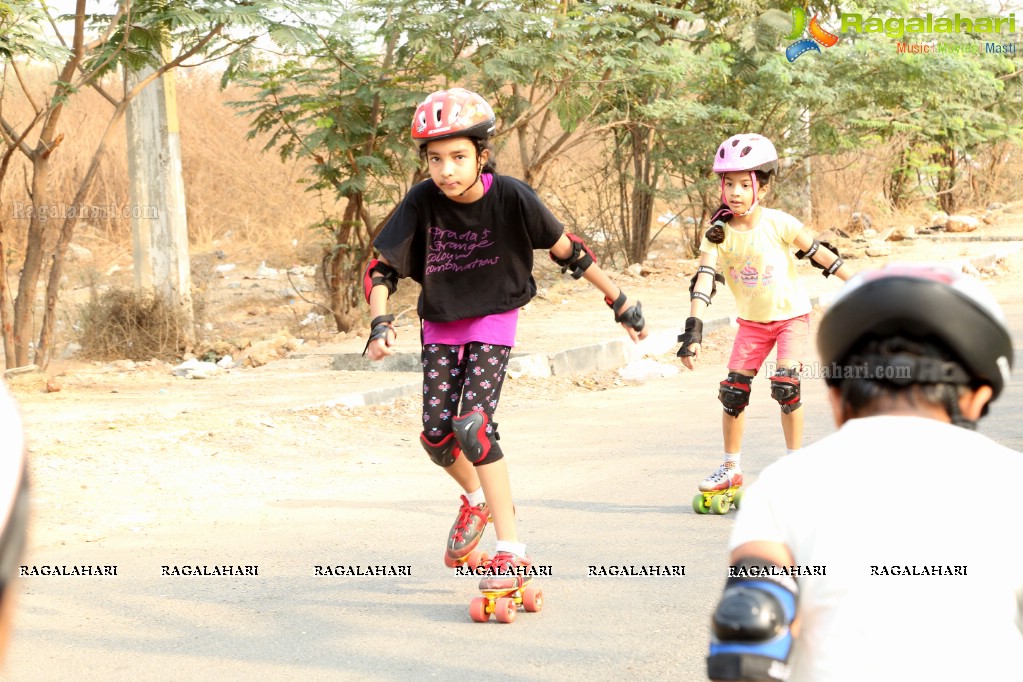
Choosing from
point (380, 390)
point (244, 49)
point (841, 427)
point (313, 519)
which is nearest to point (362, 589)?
point (313, 519)

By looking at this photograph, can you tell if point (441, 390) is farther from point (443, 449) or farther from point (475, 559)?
point (475, 559)

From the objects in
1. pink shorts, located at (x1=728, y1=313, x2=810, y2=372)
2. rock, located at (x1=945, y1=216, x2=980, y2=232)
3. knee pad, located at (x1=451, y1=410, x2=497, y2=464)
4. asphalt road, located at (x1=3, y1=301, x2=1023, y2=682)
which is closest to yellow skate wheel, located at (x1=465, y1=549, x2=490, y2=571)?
asphalt road, located at (x1=3, y1=301, x2=1023, y2=682)

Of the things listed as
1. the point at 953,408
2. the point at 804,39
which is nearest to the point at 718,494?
the point at 953,408

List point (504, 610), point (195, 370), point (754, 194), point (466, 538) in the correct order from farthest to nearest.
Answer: point (195, 370) < point (754, 194) < point (466, 538) < point (504, 610)

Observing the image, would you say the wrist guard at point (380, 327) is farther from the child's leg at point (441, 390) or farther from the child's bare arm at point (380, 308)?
the child's leg at point (441, 390)

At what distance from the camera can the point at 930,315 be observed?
1.78m

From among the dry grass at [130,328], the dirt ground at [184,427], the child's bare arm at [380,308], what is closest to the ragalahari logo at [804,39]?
the dirt ground at [184,427]

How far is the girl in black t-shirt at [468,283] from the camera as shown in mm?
4812

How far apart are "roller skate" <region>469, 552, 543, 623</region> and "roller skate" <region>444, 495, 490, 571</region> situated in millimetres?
315

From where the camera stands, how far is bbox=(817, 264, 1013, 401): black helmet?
5.84 ft

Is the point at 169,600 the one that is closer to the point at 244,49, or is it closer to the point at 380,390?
the point at 380,390

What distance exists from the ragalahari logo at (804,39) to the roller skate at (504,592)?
13339 millimetres

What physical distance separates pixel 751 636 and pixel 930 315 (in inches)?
21.1

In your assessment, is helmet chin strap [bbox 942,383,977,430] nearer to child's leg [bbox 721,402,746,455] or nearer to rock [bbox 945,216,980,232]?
child's leg [bbox 721,402,746,455]
